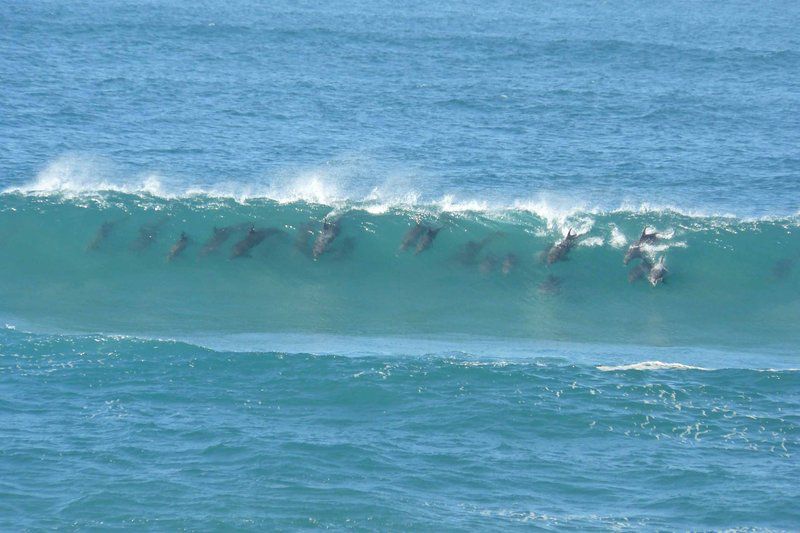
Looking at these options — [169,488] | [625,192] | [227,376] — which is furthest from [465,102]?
[169,488]

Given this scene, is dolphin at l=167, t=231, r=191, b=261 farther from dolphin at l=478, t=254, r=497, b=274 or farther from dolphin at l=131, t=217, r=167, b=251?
dolphin at l=478, t=254, r=497, b=274

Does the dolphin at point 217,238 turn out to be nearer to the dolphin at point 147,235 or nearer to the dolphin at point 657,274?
the dolphin at point 147,235

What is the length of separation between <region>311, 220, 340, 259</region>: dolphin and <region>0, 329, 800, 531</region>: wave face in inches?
391

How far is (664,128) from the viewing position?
62.9 m

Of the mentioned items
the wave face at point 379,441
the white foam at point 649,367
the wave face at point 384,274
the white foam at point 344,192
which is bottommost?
the wave face at point 379,441

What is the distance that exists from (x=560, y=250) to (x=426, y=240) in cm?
520

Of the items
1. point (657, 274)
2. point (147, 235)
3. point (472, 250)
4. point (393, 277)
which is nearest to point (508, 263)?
point (472, 250)

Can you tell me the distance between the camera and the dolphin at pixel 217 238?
47094mm

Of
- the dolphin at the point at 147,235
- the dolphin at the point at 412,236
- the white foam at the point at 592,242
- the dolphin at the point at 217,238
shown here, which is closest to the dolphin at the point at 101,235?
the dolphin at the point at 147,235

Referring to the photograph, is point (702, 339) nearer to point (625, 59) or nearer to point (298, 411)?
point (298, 411)

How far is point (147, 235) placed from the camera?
48.2 m

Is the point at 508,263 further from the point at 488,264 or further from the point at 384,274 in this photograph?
the point at 384,274

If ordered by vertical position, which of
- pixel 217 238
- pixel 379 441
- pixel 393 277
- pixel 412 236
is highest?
pixel 412 236

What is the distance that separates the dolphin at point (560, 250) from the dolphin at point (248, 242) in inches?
436
